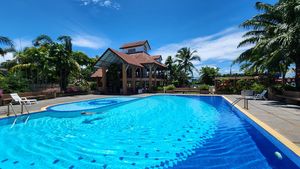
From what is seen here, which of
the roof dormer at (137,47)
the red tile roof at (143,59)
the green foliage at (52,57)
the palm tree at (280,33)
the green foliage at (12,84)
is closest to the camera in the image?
the palm tree at (280,33)

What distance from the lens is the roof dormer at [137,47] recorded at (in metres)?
33.0

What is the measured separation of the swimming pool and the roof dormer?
26387mm

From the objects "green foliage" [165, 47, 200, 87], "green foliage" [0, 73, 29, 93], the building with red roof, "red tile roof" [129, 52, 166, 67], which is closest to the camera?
"green foliage" [0, 73, 29, 93]

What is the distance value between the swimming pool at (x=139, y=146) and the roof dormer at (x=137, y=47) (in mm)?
26387

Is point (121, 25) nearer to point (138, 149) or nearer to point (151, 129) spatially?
point (151, 129)

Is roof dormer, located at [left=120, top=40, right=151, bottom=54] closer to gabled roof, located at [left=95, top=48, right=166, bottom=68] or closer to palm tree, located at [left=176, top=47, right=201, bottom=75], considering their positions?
gabled roof, located at [left=95, top=48, right=166, bottom=68]

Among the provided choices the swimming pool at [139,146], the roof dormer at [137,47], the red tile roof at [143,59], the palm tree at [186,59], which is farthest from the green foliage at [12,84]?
the palm tree at [186,59]

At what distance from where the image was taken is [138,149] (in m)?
5.21

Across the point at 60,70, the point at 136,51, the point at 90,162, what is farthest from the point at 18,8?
the point at 136,51

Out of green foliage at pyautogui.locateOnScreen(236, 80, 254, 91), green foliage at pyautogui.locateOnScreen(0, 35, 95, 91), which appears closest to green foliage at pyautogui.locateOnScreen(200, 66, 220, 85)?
green foliage at pyautogui.locateOnScreen(236, 80, 254, 91)

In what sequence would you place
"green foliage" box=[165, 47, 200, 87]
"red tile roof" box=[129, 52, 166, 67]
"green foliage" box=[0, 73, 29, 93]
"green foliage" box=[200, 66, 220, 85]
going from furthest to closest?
"green foliage" box=[165, 47, 200, 87], "green foliage" box=[200, 66, 220, 85], "red tile roof" box=[129, 52, 166, 67], "green foliage" box=[0, 73, 29, 93]

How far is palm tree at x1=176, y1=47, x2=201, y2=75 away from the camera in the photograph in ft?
110

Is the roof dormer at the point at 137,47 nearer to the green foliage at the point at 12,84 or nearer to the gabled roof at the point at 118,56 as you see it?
the gabled roof at the point at 118,56

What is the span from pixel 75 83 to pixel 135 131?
25.7 m
